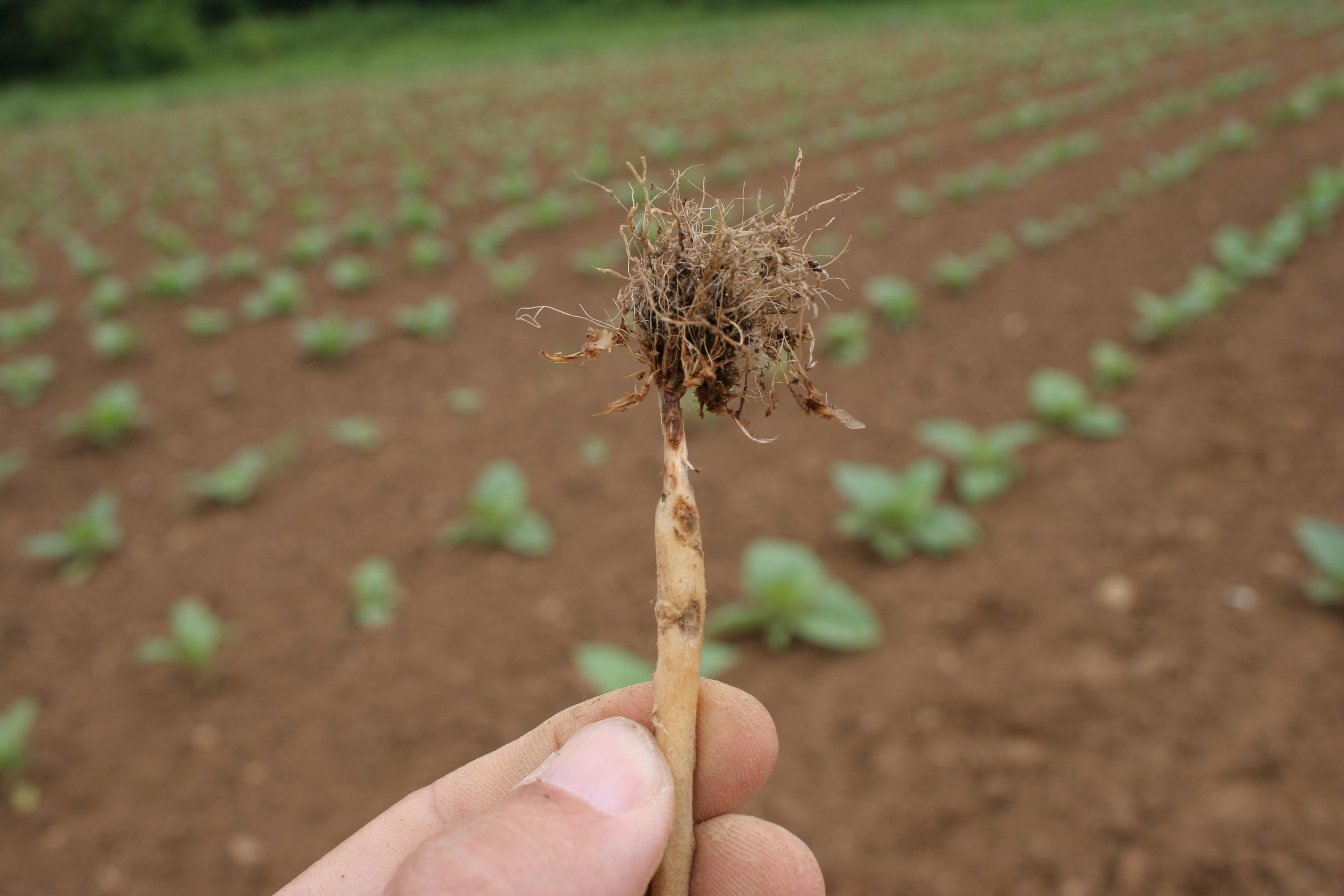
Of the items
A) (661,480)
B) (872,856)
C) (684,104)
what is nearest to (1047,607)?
A: (872,856)

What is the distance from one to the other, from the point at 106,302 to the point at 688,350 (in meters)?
8.90

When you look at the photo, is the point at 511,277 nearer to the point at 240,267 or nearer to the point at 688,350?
the point at 240,267

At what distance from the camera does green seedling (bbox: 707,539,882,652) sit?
10.8ft

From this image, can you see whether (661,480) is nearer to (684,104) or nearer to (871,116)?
(871,116)

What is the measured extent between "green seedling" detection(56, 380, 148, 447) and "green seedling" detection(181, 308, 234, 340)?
1401 mm

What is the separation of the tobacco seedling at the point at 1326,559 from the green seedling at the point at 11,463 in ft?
23.6

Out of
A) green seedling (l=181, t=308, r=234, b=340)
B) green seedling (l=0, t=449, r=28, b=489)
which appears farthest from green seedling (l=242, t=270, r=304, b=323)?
green seedling (l=0, t=449, r=28, b=489)

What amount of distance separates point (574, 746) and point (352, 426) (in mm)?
4384

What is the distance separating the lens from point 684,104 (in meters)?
15.5

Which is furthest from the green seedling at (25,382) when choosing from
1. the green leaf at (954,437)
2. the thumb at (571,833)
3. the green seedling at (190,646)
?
the thumb at (571,833)

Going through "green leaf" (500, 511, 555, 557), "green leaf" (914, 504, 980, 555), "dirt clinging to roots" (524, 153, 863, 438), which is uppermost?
"dirt clinging to roots" (524, 153, 863, 438)

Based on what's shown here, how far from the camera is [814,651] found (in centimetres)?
339

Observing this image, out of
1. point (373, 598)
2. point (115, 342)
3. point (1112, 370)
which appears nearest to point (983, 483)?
point (1112, 370)

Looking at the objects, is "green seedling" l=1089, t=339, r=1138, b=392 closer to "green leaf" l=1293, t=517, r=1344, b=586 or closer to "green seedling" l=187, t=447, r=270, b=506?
"green leaf" l=1293, t=517, r=1344, b=586
